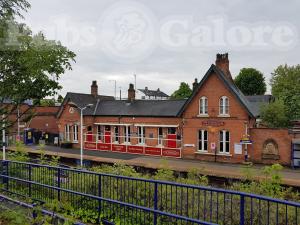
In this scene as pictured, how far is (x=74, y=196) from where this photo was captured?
930 cm

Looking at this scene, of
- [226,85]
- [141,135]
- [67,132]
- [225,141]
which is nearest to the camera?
[226,85]

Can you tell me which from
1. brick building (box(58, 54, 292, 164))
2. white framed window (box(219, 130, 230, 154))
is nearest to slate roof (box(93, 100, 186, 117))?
brick building (box(58, 54, 292, 164))

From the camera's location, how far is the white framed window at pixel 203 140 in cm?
2740

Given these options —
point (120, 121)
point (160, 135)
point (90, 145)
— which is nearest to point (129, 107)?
point (120, 121)

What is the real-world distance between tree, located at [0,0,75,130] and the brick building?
19541mm

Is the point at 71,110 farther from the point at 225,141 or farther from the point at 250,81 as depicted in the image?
the point at 250,81

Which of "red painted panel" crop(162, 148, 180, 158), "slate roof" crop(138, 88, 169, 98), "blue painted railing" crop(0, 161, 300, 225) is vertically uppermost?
"slate roof" crop(138, 88, 169, 98)

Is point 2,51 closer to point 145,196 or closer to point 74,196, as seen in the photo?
point 74,196

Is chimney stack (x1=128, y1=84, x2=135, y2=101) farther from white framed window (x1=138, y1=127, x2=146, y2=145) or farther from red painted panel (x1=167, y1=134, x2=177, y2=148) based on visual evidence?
red painted panel (x1=167, y1=134, x2=177, y2=148)

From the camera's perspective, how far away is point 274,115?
34.8 m

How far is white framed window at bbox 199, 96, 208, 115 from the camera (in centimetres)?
2756

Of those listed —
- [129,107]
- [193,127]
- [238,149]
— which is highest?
[129,107]

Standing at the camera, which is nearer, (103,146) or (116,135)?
(116,135)

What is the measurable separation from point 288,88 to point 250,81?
19874 millimetres
